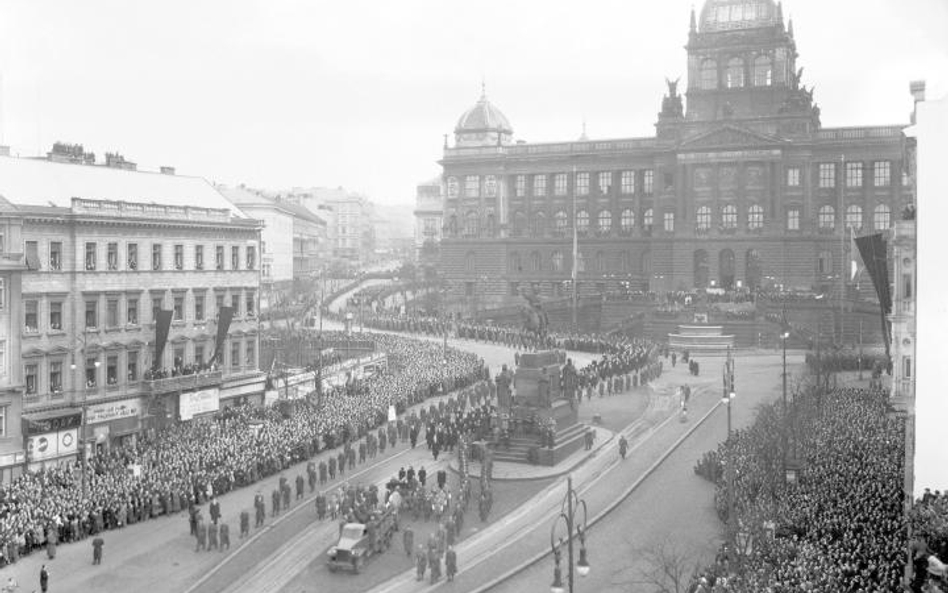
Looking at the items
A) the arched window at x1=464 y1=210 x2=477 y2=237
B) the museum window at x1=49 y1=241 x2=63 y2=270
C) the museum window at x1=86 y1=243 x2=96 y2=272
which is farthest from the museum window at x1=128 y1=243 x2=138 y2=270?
the arched window at x1=464 y1=210 x2=477 y2=237

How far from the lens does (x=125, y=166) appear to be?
173 feet

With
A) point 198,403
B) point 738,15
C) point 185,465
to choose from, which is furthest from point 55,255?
point 738,15

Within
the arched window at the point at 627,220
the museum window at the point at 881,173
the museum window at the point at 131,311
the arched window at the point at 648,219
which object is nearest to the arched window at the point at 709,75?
Result: the arched window at the point at 648,219

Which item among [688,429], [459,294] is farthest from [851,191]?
[688,429]

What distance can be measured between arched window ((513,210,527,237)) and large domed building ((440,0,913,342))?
4.3 inches

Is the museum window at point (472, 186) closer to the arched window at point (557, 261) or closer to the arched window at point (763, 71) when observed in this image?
the arched window at point (557, 261)

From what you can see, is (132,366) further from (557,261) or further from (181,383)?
(557,261)

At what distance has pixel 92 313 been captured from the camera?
145 ft

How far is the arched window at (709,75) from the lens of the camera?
88688 mm

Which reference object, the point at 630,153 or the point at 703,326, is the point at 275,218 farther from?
the point at 703,326

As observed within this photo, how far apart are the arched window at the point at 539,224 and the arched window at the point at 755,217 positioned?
19286 millimetres

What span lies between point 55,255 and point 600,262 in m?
57.9

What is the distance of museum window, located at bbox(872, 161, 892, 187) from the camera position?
268 ft

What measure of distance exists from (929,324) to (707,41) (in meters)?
63.9
